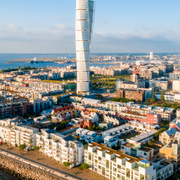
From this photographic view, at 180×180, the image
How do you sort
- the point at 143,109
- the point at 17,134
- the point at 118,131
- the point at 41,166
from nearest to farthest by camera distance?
the point at 41,166, the point at 17,134, the point at 118,131, the point at 143,109

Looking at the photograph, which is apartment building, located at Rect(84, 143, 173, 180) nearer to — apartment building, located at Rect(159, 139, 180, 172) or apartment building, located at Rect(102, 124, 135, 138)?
apartment building, located at Rect(159, 139, 180, 172)

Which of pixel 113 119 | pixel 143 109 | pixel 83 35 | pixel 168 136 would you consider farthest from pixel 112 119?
pixel 83 35

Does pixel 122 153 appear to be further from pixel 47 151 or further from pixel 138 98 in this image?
pixel 138 98

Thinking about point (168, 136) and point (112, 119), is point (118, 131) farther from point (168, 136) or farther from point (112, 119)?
point (168, 136)

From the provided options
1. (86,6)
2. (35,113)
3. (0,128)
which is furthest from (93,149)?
(86,6)

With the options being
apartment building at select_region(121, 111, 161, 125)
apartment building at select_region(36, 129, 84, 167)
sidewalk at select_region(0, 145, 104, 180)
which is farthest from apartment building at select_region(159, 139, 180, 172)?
apartment building at select_region(121, 111, 161, 125)

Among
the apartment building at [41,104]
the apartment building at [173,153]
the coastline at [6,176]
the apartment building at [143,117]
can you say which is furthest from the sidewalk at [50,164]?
the apartment building at [41,104]
